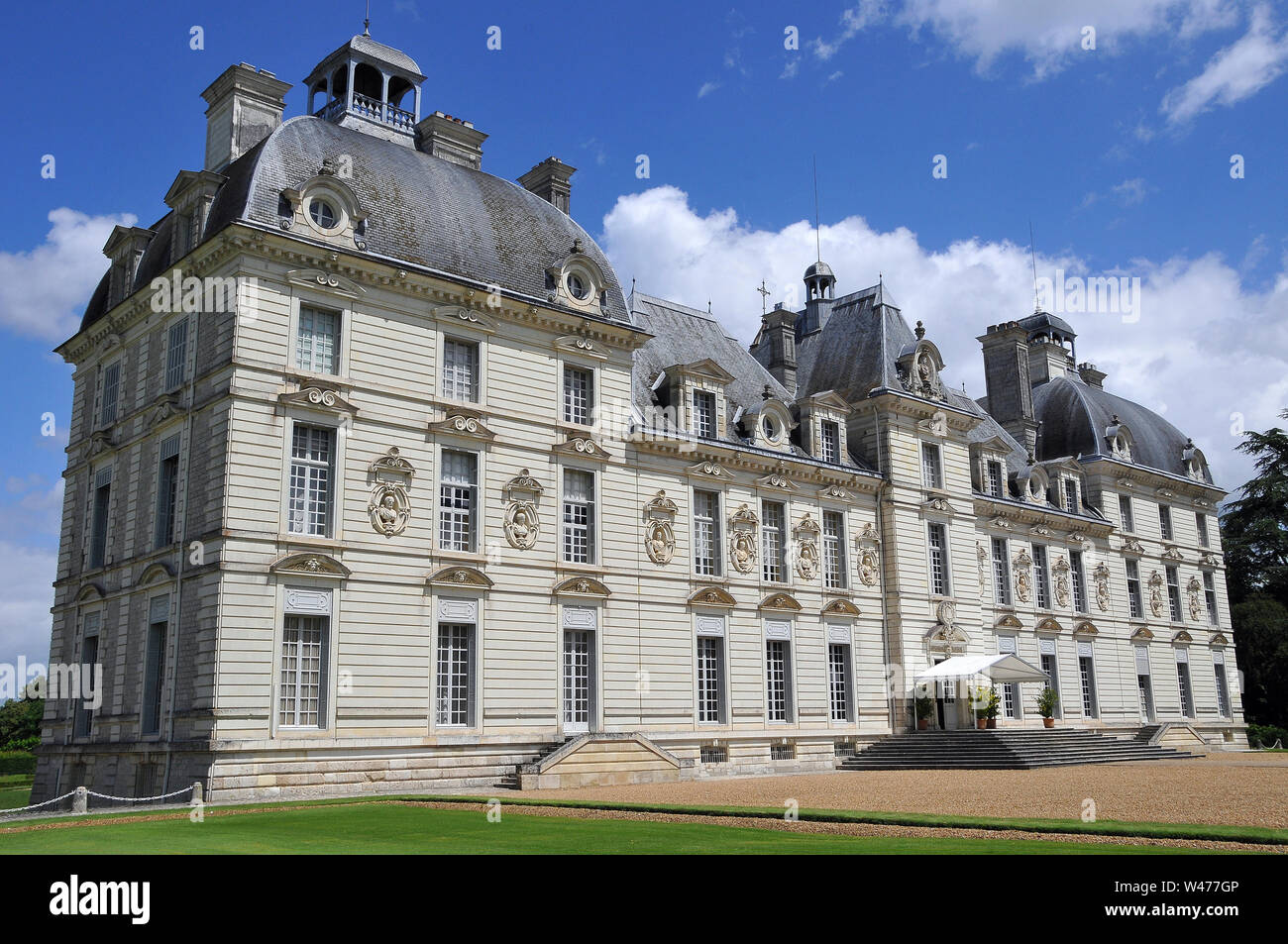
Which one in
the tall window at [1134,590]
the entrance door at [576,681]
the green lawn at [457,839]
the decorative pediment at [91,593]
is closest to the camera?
the green lawn at [457,839]

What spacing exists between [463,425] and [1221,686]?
125ft

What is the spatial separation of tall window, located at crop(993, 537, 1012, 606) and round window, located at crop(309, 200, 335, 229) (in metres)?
25.7

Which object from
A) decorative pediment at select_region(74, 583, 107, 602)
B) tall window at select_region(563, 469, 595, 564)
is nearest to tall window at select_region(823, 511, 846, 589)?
tall window at select_region(563, 469, 595, 564)

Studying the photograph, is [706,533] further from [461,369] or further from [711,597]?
[461,369]

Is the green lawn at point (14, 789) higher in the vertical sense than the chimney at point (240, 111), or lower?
lower

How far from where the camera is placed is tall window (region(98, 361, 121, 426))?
26.8 metres

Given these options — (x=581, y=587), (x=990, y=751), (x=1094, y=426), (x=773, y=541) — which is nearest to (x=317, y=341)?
(x=581, y=587)

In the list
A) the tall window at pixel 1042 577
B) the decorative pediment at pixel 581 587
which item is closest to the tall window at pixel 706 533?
the decorative pediment at pixel 581 587

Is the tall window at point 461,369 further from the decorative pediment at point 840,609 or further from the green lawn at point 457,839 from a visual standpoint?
the decorative pediment at point 840,609

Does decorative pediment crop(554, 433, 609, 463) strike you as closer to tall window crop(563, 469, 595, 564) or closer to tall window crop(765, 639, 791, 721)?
tall window crop(563, 469, 595, 564)

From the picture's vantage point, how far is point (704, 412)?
30.7 meters

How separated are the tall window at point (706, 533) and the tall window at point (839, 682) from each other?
A: 4.92 m

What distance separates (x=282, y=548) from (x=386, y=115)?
43.1 ft

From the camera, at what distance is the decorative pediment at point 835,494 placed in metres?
32.4
